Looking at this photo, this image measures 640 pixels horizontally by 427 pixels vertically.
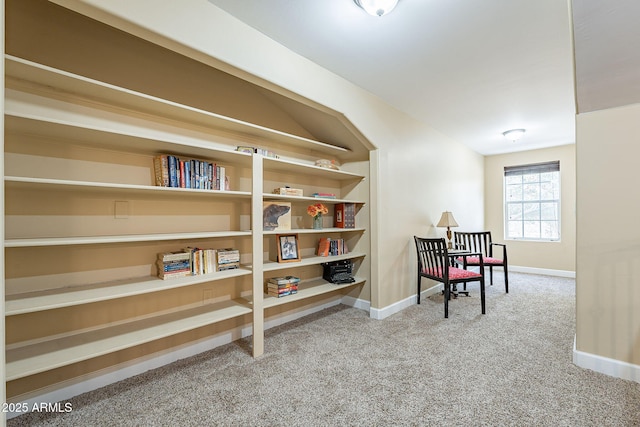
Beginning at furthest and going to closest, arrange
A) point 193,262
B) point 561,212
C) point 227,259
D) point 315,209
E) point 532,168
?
point 532,168 < point 561,212 < point 315,209 < point 227,259 < point 193,262

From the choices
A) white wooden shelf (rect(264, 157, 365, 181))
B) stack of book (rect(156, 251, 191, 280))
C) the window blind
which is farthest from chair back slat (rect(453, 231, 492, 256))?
stack of book (rect(156, 251, 191, 280))

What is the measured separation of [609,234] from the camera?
1999 millimetres

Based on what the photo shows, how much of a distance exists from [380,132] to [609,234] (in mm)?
2086

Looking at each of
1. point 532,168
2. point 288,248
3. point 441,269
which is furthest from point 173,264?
point 532,168

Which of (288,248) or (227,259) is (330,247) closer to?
(288,248)

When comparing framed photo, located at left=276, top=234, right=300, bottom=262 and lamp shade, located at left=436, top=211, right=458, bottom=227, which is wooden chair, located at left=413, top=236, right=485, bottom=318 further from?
framed photo, located at left=276, top=234, right=300, bottom=262

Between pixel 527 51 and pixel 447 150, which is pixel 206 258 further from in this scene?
pixel 447 150

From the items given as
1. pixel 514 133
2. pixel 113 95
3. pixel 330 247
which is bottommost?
pixel 330 247

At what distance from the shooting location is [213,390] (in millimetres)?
1854

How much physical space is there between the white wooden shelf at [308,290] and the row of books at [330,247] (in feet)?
1.08

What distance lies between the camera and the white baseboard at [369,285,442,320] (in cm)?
312

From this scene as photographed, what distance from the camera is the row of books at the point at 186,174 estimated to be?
197 cm

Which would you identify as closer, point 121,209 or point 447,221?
point 121,209

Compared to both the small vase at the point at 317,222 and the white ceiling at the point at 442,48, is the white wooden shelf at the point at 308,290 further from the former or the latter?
the white ceiling at the point at 442,48
